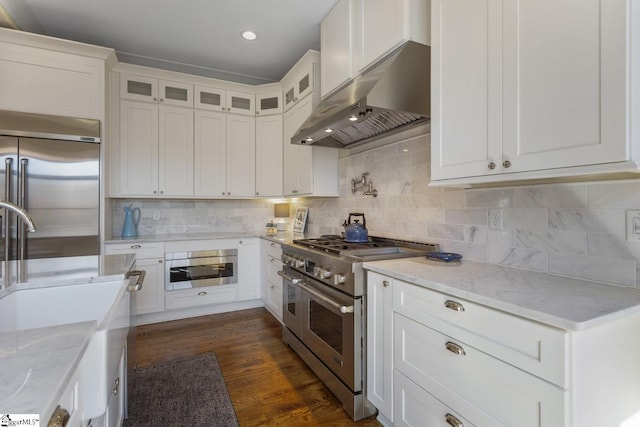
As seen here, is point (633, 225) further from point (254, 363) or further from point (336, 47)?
point (254, 363)

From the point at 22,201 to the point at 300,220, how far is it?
8.36ft

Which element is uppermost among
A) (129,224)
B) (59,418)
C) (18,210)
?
(18,210)

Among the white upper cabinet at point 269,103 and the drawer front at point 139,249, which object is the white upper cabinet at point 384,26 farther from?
the drawer front at point 139,249

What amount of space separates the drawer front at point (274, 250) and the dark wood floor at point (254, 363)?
2.30ft

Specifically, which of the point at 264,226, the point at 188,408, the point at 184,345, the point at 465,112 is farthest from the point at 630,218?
the point at 264,226

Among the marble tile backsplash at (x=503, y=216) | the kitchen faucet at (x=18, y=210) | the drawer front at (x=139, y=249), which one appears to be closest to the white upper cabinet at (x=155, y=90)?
the drawer front at (x=139, y=249)

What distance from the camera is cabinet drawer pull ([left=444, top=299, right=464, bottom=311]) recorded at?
1207 millimetres

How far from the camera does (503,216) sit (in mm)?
1677

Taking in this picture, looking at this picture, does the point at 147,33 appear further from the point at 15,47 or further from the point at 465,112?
the point at 465,112

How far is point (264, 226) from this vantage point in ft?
14.4

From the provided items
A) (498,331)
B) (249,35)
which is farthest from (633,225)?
(249,35)

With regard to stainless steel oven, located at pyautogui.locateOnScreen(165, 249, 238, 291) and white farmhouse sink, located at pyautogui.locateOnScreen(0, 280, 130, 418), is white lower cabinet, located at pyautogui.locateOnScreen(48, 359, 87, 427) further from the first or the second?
stainless steel oven, located at pyautogui.locateOnScreen(165, 249, 238, 291)

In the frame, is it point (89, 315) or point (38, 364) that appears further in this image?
point (89, 315)

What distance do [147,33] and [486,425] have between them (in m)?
3.80
